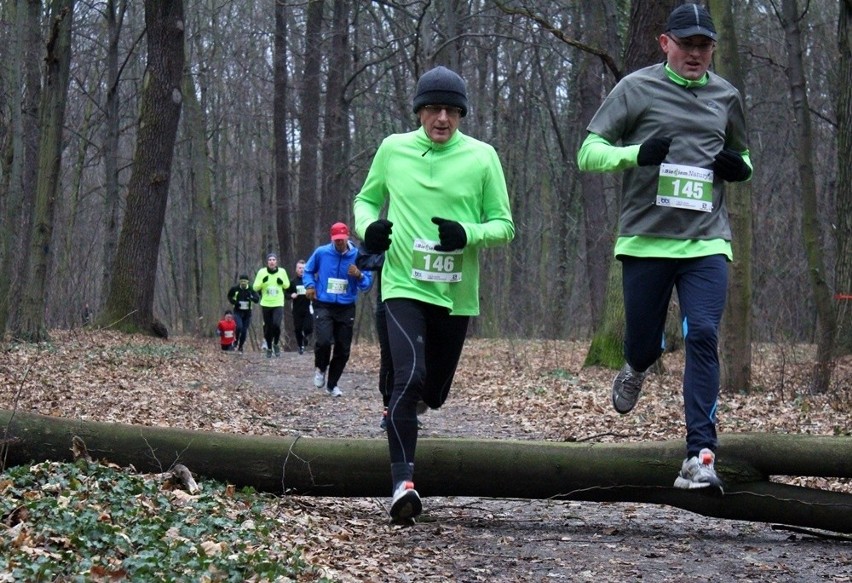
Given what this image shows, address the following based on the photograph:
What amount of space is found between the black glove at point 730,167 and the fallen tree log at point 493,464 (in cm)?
135

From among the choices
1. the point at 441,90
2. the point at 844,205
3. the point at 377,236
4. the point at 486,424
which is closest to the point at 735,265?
the point at 486,424

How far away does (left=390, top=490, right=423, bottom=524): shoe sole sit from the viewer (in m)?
5.86

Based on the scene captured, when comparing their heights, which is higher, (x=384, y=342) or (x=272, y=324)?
(x=272, y=324)

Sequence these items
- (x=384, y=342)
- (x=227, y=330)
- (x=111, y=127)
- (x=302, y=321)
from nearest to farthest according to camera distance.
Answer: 1. (x=384, y=342)
2. (x=302, y=321)
3. (x=227, y=330)
4. (x=111, y=127)

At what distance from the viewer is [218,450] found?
20.4 feet

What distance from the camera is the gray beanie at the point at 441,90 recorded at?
614 cm

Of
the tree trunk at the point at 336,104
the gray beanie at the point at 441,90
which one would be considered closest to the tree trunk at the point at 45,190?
the tree trunk at the point at 336,104

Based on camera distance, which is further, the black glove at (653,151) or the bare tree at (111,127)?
the bare tree at (111,127)

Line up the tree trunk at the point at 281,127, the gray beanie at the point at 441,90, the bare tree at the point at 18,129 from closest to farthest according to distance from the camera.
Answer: the gray beanie at the point at 441,90
the bare tree at the point at 18,129
the tree trunk at the point at 281,127

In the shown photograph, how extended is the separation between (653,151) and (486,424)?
6.65 meters

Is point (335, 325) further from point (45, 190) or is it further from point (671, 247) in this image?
point (671, 247)

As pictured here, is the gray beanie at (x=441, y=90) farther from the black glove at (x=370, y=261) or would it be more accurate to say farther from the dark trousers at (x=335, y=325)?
the dark trousers at (x=335, y=325)

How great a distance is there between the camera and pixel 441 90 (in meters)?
6.13

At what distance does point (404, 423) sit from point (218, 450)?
1084mm
